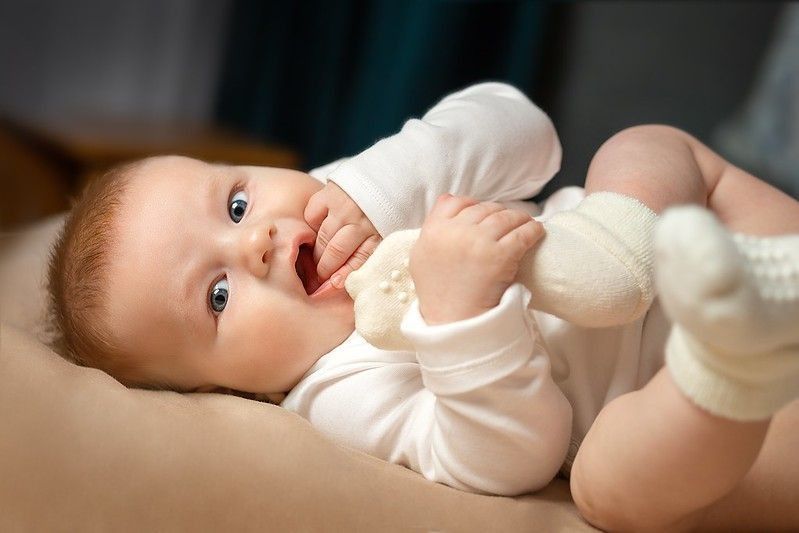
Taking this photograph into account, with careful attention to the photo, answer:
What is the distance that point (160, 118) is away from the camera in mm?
3074

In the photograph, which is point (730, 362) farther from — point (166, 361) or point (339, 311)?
point (166, 361)

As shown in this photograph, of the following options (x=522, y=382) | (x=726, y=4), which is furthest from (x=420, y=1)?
(x=522, y=382)

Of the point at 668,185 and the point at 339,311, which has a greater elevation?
the point at 668,185

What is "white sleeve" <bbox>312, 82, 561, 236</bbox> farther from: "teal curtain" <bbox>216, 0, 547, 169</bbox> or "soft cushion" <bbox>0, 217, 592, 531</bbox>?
"teal curtain" <bbox>216, 0, 547, 169</bbox>

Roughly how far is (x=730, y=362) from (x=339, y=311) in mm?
463

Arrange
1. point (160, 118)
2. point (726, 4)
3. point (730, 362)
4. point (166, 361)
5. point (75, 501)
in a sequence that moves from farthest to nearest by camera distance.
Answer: point (160, 118) → point (726, 4) → point (166, 361) → point (75, 501) → point (730, 362)

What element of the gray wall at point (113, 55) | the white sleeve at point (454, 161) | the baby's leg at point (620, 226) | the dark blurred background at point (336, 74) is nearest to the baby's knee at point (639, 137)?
the baby's leg at point (620, 226)

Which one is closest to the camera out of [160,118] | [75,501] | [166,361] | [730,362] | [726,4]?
[730,362]

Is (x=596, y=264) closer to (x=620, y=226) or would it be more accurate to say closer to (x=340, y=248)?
(x=620, y=226)

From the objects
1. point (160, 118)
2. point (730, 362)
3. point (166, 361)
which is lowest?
point (160, 118)

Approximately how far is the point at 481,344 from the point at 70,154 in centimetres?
197

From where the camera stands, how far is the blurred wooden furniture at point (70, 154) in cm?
241

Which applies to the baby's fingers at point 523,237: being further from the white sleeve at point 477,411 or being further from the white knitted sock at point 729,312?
the white knitted sock at point 729,312

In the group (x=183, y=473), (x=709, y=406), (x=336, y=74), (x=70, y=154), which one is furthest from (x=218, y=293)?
(x=336, y=74)
